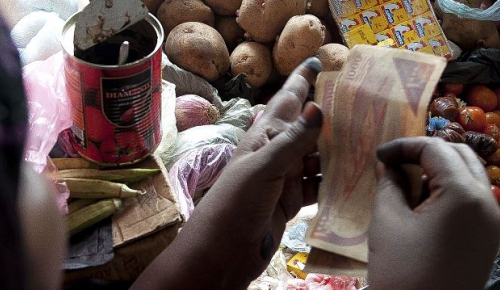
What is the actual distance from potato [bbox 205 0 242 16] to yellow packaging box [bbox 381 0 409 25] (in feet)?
1.95

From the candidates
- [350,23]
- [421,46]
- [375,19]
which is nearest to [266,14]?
[350,23]

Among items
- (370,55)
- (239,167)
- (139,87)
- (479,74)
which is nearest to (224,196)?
(239,167)

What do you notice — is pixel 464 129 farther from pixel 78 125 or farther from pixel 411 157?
pixel 78 125

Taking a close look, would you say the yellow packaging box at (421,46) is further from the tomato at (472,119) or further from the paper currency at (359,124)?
the paper currency at (359,124)

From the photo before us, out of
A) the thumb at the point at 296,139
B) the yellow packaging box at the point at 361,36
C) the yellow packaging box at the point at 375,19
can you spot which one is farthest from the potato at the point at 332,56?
the thumb at the point at 296,139

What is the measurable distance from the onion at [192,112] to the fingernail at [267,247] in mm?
839

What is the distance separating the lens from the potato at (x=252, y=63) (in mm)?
2170

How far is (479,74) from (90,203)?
1.84 m

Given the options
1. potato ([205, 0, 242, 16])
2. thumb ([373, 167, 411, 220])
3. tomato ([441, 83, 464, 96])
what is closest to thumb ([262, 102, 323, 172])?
thumb ([373, 167, 411, 220])

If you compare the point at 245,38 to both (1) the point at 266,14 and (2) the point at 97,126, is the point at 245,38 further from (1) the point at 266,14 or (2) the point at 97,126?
(2) the point at 97,126

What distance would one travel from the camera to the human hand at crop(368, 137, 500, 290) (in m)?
Result: 0.86

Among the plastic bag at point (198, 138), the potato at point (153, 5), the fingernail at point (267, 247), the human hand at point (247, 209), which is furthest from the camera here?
the potato at point (153, 5)

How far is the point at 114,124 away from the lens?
114cm

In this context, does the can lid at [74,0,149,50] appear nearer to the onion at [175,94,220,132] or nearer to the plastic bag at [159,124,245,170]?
the plastic bag at [159,124,245,170]
